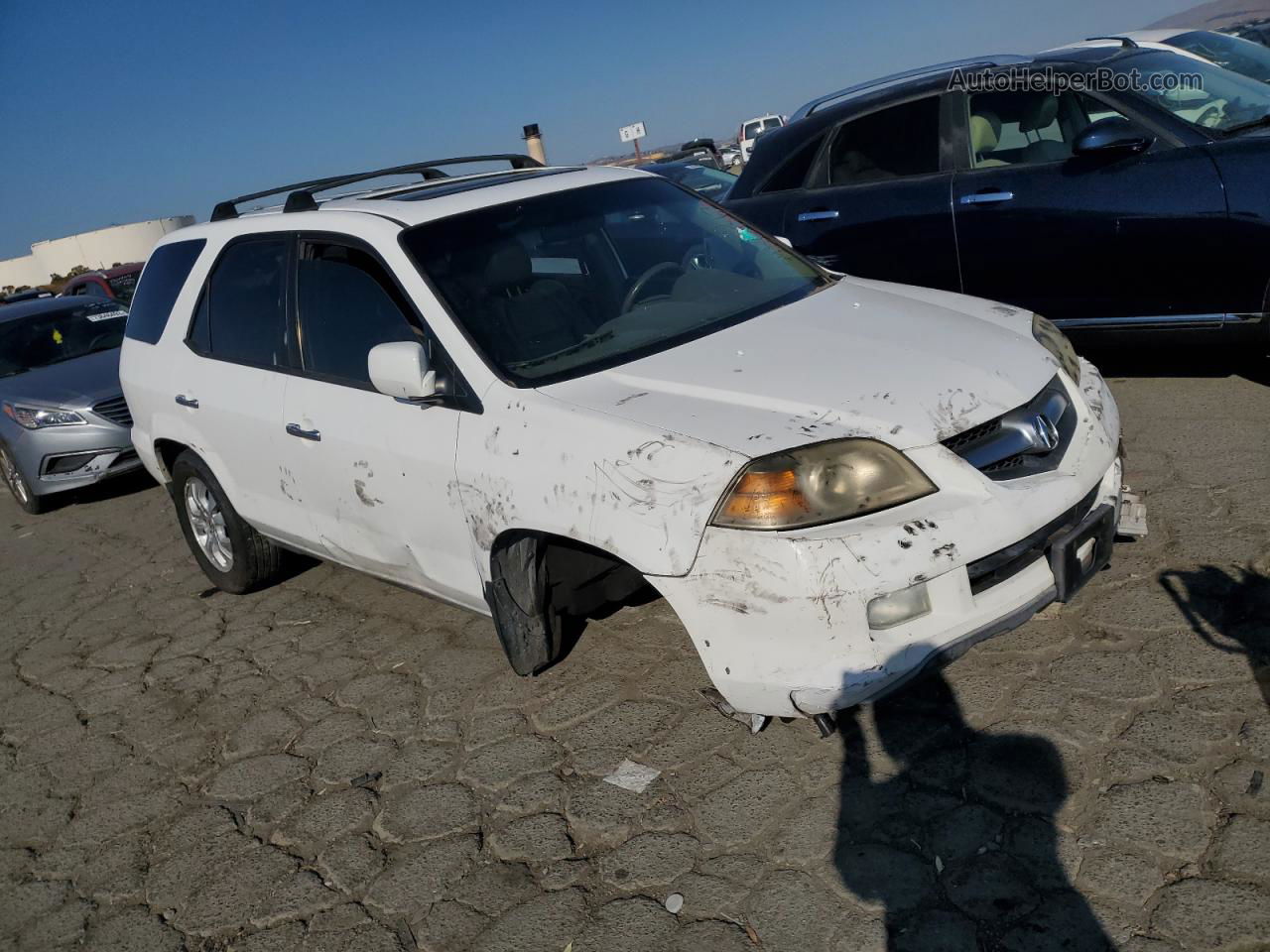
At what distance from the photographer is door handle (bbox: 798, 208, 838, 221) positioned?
6.02 metres

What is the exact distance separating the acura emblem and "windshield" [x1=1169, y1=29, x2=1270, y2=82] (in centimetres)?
418

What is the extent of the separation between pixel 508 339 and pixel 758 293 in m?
1.00

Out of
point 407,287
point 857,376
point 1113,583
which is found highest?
point 407,287

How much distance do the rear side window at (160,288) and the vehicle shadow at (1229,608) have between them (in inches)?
170

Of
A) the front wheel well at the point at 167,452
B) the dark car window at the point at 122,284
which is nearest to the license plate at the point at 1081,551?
the front wheel well at the point at 167,452

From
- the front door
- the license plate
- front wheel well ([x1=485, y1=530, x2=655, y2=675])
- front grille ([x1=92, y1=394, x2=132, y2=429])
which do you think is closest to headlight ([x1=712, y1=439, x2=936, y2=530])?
the license plate

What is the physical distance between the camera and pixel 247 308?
14.4ft

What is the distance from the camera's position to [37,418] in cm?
782

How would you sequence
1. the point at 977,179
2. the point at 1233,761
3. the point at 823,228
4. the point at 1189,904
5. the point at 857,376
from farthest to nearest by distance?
the point at 823,228, the point at 977,179, the point at 857,376, the point at 1233,761, the point at 1189,904

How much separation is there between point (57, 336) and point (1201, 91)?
878 centimetres

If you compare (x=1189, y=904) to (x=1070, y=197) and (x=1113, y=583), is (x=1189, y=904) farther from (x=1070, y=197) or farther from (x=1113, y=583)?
(x=1070, y=197)

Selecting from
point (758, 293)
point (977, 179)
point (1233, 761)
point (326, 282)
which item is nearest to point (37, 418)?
point (326, 282)

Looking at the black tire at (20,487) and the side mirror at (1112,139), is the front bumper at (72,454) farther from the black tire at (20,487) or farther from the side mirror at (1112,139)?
the side mirror at (1112,139)

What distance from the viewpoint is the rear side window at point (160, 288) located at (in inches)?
193
